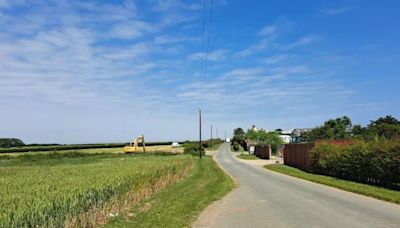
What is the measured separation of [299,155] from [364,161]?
19.3 m

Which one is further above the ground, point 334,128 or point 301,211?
point 334,128

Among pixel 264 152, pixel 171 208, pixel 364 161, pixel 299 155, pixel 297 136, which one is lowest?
pixel 171 208

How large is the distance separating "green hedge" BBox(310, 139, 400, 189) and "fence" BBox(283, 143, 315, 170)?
4.54 m

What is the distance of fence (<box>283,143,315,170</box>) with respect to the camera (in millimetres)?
42281

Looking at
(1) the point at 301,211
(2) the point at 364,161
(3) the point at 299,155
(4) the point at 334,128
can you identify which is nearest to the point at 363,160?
(2) the point at 364,161

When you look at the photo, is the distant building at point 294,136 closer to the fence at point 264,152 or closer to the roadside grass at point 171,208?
the fence at point 264,152

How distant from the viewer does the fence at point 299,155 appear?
42.3 metres

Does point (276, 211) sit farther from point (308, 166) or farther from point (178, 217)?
point (308, 166)

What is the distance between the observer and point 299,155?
4638 cm

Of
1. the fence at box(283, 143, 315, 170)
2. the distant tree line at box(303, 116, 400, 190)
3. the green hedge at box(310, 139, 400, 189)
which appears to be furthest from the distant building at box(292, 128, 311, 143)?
the green hedge at box(310, 139, 400, 189)

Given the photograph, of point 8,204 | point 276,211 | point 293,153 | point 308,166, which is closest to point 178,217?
point 276,211

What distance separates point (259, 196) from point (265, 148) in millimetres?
60233

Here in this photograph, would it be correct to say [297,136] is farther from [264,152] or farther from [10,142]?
[10,142]

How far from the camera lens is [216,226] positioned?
13164mm
